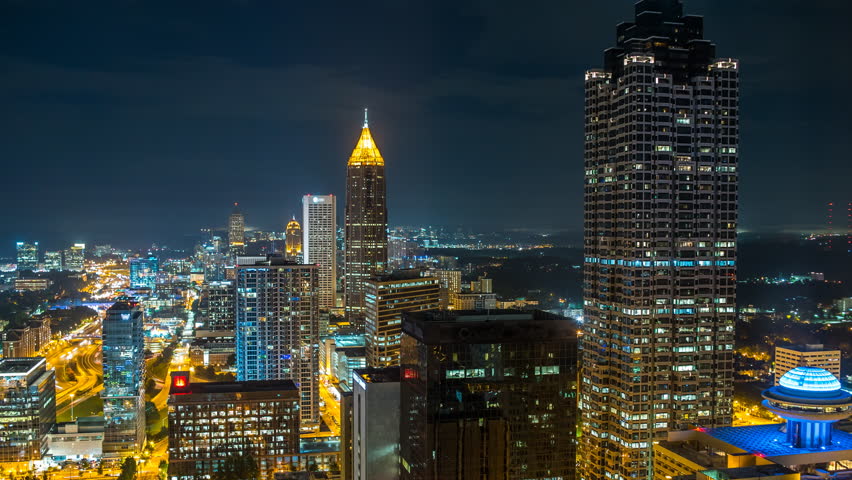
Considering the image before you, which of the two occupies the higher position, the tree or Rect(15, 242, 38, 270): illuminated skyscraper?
Rect(15, 242, 38, 270): illuminated skyscraper

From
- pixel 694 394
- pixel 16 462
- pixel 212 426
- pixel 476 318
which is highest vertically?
pixel 476 318

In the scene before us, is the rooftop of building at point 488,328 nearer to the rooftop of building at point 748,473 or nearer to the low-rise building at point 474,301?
the rooftop of building at point 748,473

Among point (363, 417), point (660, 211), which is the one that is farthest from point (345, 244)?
point (363, 417)

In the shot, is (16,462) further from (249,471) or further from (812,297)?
(812,297)

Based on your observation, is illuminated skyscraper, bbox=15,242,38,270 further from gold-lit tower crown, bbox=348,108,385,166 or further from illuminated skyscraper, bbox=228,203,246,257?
gold-lit tower crown, bbox=348,108,385,166

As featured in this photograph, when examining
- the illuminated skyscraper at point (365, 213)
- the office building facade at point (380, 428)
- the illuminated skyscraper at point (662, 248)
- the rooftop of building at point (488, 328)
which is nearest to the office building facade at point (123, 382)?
the office building facade at point (380, 428)

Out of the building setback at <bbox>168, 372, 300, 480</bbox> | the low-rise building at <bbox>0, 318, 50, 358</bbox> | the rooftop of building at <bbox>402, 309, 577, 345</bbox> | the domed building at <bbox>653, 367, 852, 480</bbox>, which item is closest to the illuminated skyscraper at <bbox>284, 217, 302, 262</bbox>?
the low-rise building at <bbox>0, 318, 50, 358</bbox>
